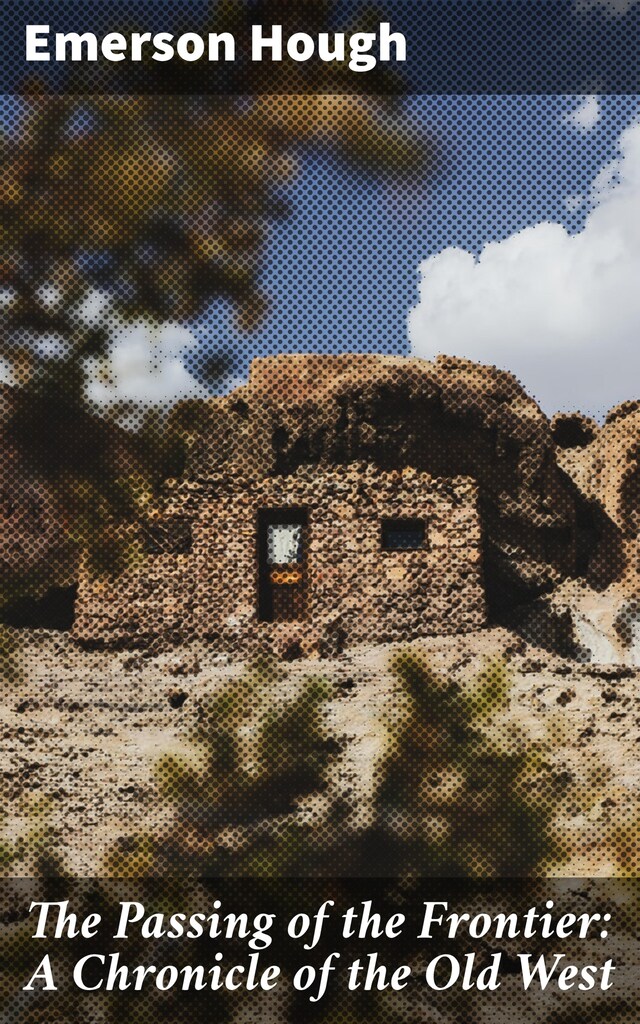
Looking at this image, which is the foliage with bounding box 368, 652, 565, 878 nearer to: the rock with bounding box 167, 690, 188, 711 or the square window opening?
the rock with bounding box 167, 690, 188, 711

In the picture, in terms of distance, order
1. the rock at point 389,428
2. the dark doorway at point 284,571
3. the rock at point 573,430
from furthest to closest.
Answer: the rock at point 573,430 → the rock at point 389,428 → the dark doorway at point 284,571

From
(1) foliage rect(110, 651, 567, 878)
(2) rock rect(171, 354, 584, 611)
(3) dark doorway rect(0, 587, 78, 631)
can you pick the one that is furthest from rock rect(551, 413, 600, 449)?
(1) foliage rect(110, 651, 567, 878)

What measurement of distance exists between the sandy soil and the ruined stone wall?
1.48ft

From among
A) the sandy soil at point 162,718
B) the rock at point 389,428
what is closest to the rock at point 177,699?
the sandy soil at point 162,718

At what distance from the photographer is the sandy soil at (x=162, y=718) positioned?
14953mm

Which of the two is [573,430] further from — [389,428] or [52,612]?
[52,612]

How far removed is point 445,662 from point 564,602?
4.16 meters

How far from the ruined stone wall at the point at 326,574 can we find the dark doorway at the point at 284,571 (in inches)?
6.4

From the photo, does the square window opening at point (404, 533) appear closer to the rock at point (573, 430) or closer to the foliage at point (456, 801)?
the rock at point (573, 430)

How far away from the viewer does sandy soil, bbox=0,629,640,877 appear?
1495cm

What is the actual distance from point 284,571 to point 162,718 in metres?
4.40

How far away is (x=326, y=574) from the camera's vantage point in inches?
923

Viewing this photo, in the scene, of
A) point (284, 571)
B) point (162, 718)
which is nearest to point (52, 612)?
point (284, 571)

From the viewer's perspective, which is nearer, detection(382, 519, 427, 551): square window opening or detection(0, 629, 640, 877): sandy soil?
detection(0, 629, 640, 877): sandy soil
